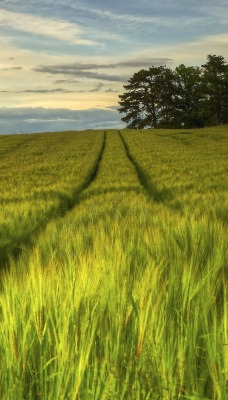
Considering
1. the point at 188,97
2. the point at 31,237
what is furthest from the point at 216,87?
the point at 31,237

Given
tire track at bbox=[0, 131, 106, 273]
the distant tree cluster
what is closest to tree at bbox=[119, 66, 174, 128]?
the distant tree cluster

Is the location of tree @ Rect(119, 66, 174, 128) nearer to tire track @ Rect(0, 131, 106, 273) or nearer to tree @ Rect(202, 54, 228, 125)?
tree @ Rect(202, 54, 228, 125)

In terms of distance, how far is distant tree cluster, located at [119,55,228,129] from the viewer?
79.3 metres

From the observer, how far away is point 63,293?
1590 millimetres

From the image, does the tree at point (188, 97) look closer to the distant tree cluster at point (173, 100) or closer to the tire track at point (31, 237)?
the distant tree cluster at point (173, 100)

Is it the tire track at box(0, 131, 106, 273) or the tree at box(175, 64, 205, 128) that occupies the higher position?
the tree at box(175, 64, 205, 128)

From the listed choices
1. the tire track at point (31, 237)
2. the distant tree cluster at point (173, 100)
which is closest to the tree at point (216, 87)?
the distant tree cluster at point (173, 100)

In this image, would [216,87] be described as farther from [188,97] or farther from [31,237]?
[31,237]

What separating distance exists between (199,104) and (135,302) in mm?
84632

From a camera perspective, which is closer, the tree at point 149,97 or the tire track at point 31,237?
the tire track at point 31,237

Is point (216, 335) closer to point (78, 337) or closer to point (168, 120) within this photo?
point (78, 337)

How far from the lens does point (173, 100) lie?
270ft

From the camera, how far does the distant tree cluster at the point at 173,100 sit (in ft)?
260

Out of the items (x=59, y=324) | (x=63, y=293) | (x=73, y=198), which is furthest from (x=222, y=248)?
(x=73, y=198)
